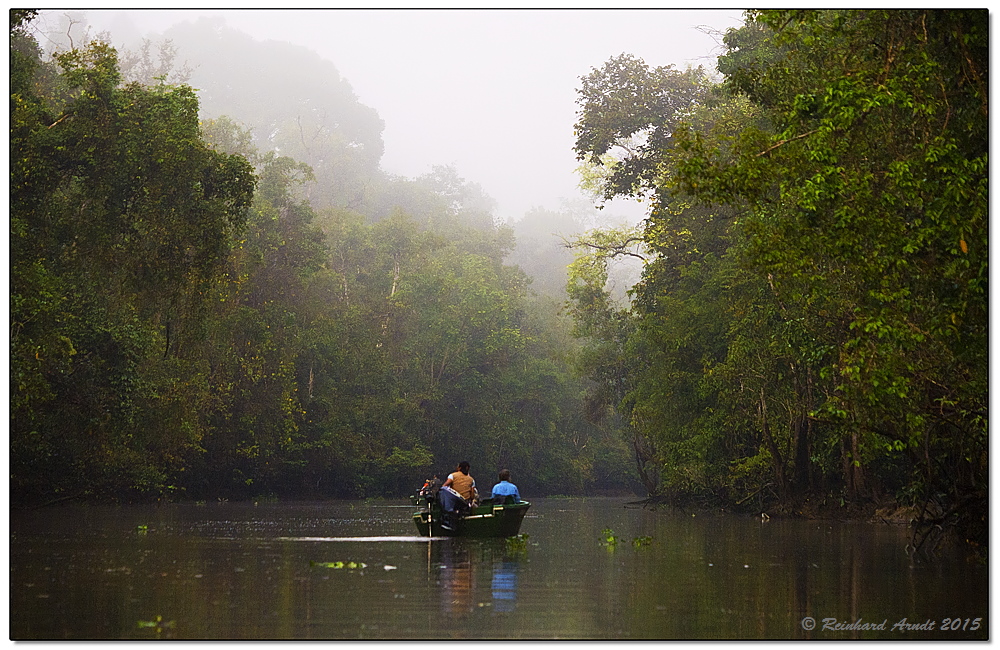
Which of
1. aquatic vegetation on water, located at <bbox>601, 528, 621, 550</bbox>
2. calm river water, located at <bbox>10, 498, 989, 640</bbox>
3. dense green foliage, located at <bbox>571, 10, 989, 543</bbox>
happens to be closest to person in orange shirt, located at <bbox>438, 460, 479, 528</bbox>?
calm river water, located at <bbox>10, 498, 989, 640</bbox>

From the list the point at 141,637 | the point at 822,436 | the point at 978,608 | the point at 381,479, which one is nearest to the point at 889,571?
the point at 978,608

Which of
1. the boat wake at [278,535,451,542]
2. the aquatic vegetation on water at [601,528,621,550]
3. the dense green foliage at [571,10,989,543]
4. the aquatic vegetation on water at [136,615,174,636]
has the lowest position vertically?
the aquatic vegetation on water at [601,528,621,550]

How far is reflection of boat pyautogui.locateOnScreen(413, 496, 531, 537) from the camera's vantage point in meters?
24.5

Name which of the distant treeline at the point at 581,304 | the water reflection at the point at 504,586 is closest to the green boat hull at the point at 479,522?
the water reflection at the point at 504,586

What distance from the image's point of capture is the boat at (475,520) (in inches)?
964

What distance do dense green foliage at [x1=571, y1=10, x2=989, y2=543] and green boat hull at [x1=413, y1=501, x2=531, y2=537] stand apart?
652 cm

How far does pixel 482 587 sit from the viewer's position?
14492 mm

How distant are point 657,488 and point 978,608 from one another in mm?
38691

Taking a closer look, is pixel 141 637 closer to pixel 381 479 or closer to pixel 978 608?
pixel 978 608

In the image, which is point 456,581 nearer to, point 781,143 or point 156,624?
point 156,624

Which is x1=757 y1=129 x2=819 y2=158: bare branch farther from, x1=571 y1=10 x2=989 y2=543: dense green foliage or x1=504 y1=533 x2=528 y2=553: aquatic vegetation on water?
x1=504 y1=533 x2=528 y2=553: aquatic vegetation on water

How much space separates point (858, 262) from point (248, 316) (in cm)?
3819

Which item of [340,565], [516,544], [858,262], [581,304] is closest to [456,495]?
[516,544]

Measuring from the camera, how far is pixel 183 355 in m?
45.4
